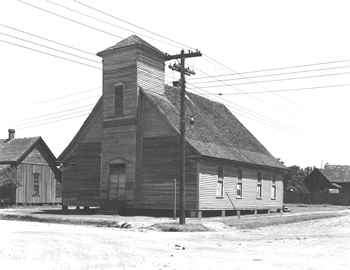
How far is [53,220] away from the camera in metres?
31.0

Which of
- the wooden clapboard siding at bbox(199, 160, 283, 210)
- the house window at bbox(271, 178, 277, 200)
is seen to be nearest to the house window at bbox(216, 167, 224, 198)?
the wooden clapboard siding at bbox(199, 160, 283, 210)

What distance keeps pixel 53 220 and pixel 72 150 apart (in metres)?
10.3

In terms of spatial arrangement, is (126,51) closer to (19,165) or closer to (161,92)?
(161,92)

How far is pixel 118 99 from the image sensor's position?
124 ft

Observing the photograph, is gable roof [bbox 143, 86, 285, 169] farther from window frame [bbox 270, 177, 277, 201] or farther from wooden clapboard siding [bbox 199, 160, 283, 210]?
window frame [bbox 270, 177, 277, 201]

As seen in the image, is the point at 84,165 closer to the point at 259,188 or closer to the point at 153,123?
the point at 153,123

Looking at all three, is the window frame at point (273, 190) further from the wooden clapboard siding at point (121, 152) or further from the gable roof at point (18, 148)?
the gable roof at point (18, 148)

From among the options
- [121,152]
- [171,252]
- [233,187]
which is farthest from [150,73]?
[171,252]

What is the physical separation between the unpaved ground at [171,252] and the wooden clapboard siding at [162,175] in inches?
454

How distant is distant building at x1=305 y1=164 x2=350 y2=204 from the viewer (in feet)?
259

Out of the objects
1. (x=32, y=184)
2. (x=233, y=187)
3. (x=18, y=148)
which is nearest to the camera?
(x=233, y=187)

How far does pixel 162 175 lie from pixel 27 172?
22.0 m

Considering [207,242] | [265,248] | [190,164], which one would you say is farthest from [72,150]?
[265,248]

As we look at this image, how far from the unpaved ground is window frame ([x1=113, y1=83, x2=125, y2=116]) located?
16.2m
